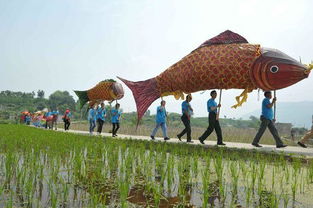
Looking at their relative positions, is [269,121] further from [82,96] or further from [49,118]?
[49,118]

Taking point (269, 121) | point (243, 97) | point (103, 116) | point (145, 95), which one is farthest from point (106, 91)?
point (269, 121)

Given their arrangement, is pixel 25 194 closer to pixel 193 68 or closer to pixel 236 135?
pixel 193 68

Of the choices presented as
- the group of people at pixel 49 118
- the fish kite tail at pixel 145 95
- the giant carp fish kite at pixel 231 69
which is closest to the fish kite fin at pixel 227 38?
the giant carp fish kite at pixel 231 69

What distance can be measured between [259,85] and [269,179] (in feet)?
12.7

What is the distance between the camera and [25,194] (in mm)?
2348

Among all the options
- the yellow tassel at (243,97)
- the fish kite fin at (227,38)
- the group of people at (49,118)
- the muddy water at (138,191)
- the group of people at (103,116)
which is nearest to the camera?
the muddy water at (138,191)

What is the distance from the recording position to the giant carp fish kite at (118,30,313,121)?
6543mm

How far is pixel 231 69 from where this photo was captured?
266 inches

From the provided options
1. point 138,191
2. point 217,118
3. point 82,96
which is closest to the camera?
point 138,191

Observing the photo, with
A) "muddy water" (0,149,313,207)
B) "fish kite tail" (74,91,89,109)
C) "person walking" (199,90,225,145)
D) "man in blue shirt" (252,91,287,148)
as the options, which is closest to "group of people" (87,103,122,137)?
"fish kite tail" (74,91,89,109)

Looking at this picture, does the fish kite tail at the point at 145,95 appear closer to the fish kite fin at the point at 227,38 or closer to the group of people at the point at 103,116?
the fish kite fin at the point at 227,38

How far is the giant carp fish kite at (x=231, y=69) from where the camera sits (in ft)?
21.5

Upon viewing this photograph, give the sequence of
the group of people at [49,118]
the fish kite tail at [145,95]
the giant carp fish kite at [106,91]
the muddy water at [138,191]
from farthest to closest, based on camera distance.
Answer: the group of people at [49,118]
the giant carp fish kite at [106,91]
the fish kite tail at [145,95]
the muddy water at [138,191]

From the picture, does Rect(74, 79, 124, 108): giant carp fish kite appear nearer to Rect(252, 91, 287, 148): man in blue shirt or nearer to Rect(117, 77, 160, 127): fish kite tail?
Rect(117, 77, 160, 127): fish kite tail
